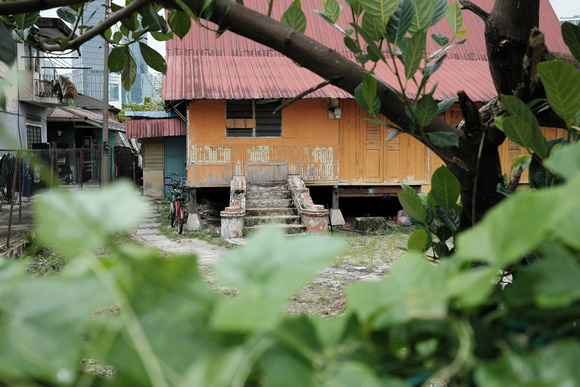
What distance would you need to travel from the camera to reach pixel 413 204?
109 centimetres

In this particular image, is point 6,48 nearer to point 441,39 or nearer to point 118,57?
point 118,57

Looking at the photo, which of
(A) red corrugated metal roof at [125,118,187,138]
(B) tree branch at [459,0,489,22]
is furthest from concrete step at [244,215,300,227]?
(B) tree branch at [459,0,489,22]

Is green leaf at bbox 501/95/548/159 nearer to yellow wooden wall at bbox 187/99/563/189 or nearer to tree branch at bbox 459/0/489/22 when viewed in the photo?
tree branch at bbox 459/0/489/22

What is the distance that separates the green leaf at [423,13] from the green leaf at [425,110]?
145 mm

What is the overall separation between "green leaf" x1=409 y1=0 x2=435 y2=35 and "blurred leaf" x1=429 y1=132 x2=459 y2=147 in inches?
8.4

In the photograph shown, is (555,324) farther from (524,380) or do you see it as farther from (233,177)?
(233,177)

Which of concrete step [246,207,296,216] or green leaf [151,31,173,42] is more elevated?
green leaf [151,31,173,42]

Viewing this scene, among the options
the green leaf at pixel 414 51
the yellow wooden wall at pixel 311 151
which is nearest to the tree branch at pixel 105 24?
the green leaf at pixel 414 51

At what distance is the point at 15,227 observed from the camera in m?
7.27

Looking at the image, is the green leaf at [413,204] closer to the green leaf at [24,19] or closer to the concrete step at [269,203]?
the green leaf at [24,19]

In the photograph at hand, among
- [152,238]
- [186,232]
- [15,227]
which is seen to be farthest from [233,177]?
[15,227]

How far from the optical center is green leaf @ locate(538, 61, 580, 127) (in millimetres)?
590

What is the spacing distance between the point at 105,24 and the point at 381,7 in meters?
0.83

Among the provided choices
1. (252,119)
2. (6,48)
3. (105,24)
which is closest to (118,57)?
(105,24)
